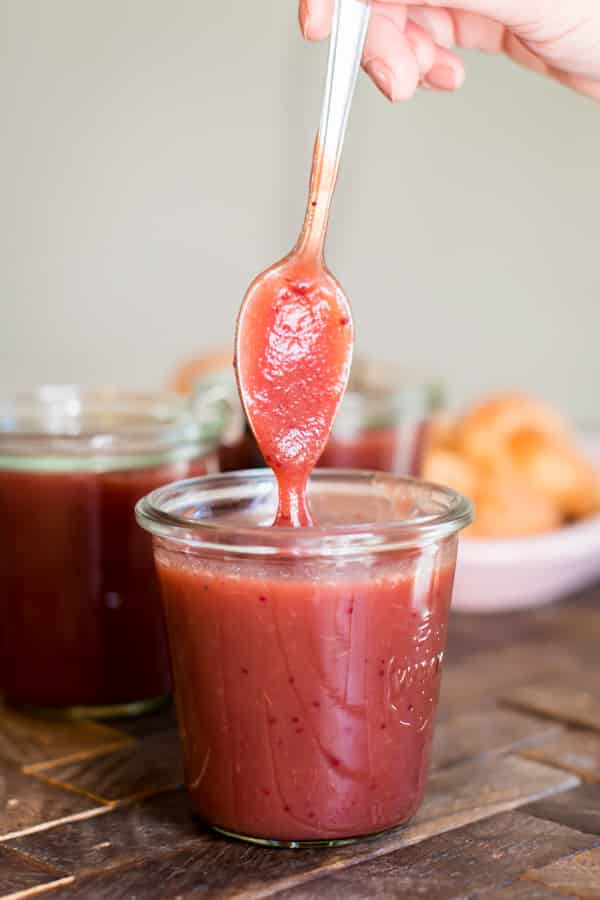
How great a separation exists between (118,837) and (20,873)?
9 cm

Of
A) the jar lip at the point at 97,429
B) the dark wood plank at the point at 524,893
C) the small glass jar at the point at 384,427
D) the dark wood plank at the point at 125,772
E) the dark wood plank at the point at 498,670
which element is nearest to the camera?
the dark wood plank at the point at 524,893

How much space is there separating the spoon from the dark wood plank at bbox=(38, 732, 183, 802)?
0.89ft

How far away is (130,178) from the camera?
3387 mm

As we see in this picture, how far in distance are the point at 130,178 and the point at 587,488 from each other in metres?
1.98

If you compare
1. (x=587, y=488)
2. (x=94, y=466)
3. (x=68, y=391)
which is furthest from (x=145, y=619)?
(x=587, y=488)

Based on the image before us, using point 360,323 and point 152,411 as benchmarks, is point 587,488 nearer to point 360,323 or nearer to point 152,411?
point 152,411

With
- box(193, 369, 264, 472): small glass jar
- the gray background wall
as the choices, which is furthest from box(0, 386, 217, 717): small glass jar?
the gray background wall

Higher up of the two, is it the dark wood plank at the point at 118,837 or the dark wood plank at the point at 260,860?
the dark wood plank at the point at 260,860

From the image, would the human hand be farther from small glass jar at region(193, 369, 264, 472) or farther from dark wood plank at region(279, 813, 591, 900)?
dark wood plank at region(279, 813, 591, 900)

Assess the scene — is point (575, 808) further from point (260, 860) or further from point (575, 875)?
point (260, 860)

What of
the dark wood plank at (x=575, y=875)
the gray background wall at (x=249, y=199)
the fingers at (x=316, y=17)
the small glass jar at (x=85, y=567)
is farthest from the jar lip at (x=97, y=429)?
the gray background wall at (x=249, y=199)

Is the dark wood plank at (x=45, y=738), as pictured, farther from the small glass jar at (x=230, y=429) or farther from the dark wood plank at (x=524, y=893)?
the dark wood plank at (x=524, y=893)

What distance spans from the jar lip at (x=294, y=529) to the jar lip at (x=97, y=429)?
0.18 meters

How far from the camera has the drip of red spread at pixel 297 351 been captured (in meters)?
0.94
